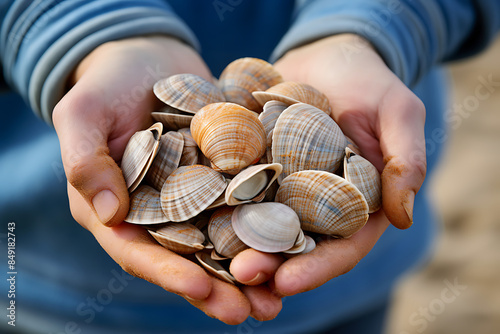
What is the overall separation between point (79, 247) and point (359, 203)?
959mm

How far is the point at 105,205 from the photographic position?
103cm

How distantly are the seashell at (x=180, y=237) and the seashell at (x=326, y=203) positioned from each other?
0.82 feet

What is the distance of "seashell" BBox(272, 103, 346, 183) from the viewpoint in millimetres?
1219

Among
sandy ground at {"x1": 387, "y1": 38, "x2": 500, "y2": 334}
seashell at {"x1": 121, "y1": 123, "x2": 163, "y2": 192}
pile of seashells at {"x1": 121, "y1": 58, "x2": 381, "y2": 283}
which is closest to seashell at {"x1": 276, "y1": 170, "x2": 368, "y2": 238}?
pile of seashells at {"x1": 121, "y1": 58, "x2": 381, "y2": 283}

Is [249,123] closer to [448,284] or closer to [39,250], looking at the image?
[39,250]

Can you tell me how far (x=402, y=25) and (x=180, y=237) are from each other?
40.6 inches

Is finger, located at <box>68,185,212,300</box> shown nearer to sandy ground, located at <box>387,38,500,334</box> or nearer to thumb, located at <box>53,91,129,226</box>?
thumb, located at <box>53,91,129,226</box>

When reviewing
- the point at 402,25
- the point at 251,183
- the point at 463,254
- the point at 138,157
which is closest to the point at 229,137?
the point at 251,183

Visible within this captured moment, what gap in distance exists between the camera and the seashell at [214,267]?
1.00 m

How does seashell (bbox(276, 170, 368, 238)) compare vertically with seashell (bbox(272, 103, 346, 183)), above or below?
below

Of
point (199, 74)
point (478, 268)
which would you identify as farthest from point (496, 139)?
point (199, 74)

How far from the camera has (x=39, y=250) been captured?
1.51 m

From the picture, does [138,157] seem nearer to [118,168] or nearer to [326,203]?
[118,168]

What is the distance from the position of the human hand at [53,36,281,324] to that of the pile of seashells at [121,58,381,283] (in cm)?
5
